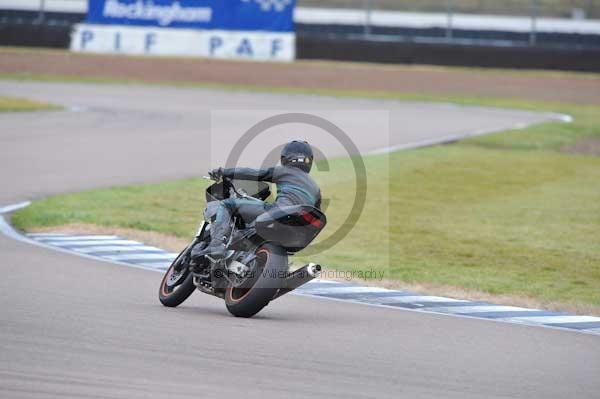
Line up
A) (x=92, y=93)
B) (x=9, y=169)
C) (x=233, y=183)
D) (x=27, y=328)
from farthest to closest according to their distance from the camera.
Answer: (x=92, y=93) < (x=9, y=169) < (x=233, y=183) < (x=27, y=328)

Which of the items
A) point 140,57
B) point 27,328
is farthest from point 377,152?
point 140,57

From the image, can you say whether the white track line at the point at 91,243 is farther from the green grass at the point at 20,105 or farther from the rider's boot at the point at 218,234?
the green grass at the point at 20,105

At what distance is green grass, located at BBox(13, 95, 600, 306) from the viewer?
12.2 metres

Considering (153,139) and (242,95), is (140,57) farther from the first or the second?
(153,139)

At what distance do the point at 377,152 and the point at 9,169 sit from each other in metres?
7.76

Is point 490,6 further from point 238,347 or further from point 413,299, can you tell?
point 238,347

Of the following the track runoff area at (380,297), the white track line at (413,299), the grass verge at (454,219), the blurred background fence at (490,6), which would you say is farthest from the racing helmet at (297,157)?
the blurred background fence at (490,6)

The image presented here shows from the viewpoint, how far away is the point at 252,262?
27.7 feet

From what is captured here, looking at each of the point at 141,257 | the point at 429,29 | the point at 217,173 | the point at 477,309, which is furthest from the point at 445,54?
the point at 217,173

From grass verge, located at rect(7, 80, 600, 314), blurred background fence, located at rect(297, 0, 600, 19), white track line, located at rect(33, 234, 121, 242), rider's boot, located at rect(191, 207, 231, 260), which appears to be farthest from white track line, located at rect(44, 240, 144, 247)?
blurred background fence, located at rect(297, 0, 600, 19)

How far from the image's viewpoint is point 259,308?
8.54 meters

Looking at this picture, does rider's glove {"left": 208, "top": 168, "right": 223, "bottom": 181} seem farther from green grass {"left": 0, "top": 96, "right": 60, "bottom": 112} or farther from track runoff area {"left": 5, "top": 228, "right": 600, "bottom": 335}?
green grass {"left": 0, "top": 96, "right": 60, "bottom": 112}

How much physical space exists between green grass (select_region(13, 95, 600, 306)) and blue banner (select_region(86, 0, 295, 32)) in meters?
17.8

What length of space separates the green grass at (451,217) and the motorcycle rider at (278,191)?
3016mm
